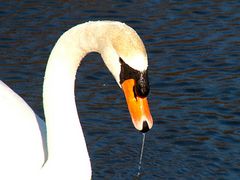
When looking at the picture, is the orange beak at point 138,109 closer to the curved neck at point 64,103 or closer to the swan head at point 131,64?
the swan head at point 131,64

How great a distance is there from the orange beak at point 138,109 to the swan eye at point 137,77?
0.03 m

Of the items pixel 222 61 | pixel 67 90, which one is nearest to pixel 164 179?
pixel 67 90

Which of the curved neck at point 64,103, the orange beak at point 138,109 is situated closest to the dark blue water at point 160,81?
the curved neck at point 64,103

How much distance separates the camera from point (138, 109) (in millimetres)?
5910

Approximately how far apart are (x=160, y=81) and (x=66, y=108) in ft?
11.5

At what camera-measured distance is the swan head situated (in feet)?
18.6

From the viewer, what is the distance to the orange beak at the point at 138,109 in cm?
587

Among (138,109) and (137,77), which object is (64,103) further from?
(137,77)

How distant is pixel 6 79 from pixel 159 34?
6.74 ft

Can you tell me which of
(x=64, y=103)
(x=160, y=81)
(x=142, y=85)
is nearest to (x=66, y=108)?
(x=64, y=103)

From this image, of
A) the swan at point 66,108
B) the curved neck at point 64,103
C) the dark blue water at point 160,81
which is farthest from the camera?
the dark blue water at point 160,81

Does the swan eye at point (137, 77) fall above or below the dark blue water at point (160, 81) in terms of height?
above

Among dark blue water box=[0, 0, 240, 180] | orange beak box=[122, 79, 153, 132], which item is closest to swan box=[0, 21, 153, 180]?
orange beak box=[122, 79, 153, 132]

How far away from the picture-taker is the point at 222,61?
10156 millimetres
